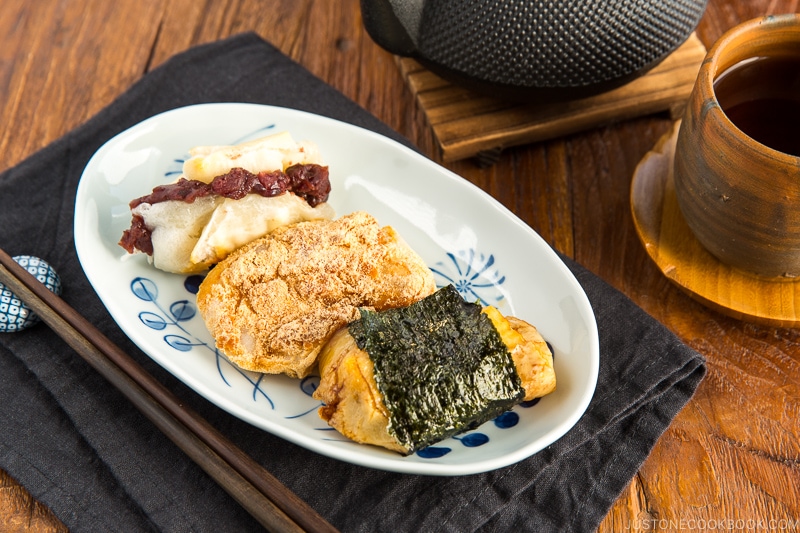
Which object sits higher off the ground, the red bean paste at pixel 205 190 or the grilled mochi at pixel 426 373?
the red bean paste at pixel 205 190

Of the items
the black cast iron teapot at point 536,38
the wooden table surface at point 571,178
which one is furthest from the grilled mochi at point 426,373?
the black cast iron teapot at point 536,38

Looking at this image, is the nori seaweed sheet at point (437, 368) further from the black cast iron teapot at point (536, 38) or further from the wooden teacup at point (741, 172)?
the black cast iron teapot at point (536, 38)

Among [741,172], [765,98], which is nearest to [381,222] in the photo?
[741,172]

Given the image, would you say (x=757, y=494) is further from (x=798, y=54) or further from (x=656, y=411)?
(x=798, y=54)

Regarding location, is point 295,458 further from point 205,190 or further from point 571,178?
point 571,178

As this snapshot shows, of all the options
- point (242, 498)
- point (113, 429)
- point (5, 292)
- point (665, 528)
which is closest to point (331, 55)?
point (5, 292)
